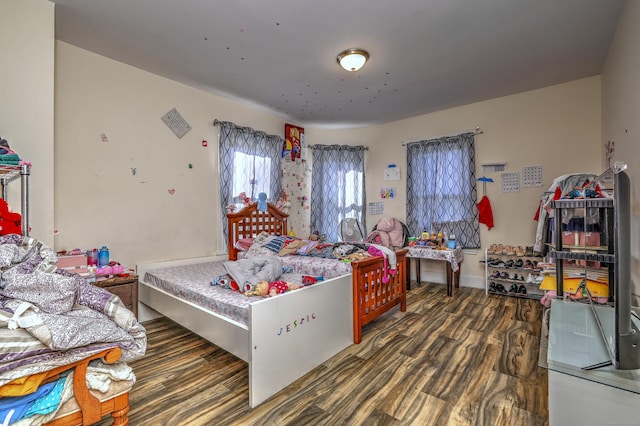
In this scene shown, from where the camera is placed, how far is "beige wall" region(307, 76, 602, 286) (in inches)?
137

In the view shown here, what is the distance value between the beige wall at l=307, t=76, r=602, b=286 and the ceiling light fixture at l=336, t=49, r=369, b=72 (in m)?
2.27

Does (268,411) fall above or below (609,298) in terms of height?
below

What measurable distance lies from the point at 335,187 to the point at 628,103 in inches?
144

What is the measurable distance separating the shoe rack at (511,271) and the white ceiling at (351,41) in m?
2.15

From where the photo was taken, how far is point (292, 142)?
487 cm

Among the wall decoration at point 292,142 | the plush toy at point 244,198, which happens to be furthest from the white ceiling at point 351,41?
the plush toy at point 244,198

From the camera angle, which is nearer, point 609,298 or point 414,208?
point 609,298

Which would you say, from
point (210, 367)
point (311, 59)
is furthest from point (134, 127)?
point (210, 367)

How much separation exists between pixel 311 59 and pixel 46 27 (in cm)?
213

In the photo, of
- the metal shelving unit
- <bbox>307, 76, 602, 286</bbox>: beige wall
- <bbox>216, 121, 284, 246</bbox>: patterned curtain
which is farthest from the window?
<bbox>307, 76, 602, 286</bbox>: beige wall

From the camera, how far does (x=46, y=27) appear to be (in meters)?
2.14

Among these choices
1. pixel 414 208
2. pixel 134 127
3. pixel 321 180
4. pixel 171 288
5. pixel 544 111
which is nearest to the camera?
pixel 171 288

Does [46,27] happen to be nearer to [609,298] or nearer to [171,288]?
[171,288]

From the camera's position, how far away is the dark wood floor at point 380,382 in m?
1.59
